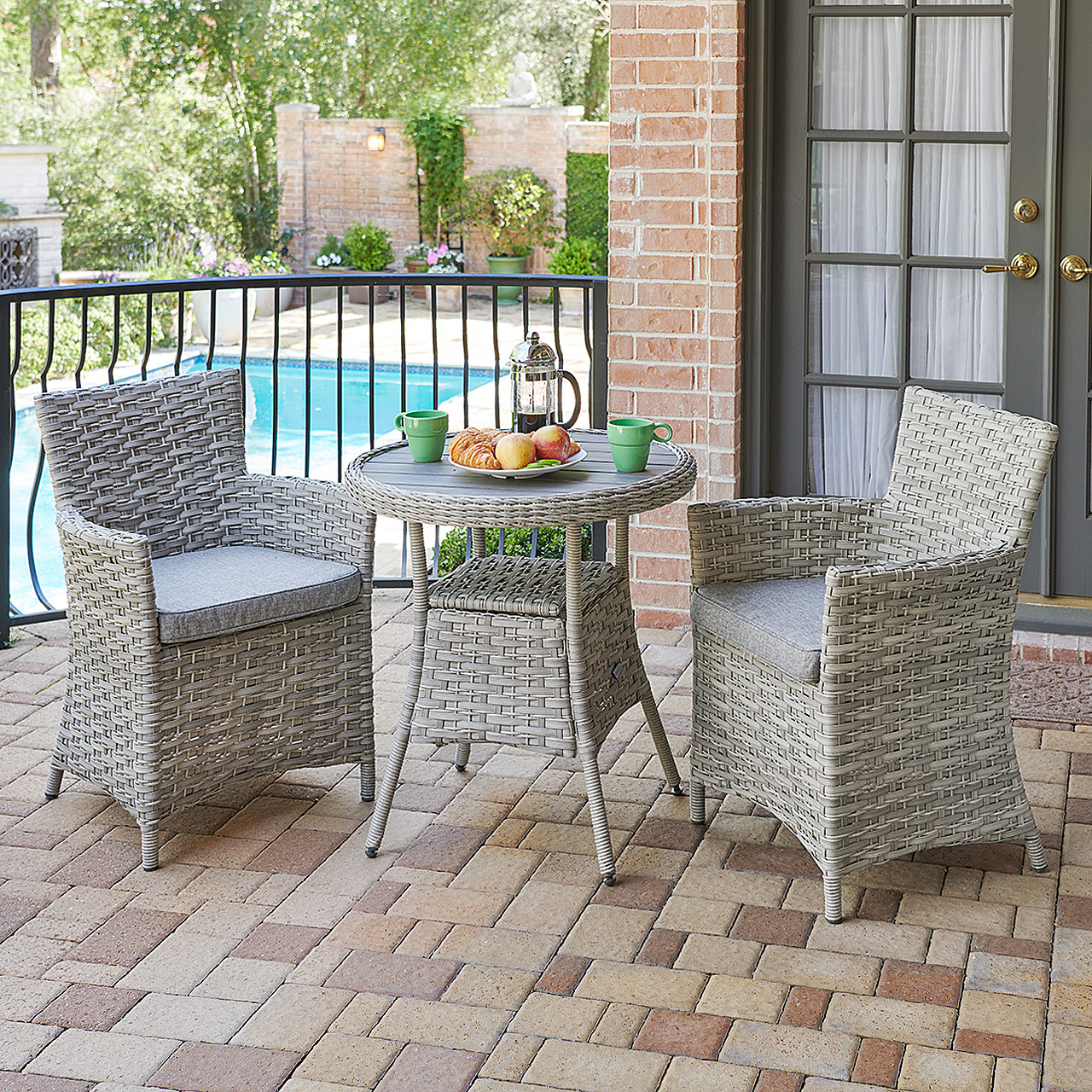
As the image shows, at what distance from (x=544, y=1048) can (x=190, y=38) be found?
60.0 feet

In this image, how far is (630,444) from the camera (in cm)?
281

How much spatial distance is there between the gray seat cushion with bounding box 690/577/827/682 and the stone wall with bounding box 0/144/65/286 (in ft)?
40.1

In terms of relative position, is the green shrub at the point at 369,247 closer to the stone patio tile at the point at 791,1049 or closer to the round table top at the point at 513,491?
the round table top at the point at 513,491

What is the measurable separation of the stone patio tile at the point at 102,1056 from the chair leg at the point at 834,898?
44.2 inches

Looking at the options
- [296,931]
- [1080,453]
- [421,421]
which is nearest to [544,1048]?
[296,931]

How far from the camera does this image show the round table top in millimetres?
2605

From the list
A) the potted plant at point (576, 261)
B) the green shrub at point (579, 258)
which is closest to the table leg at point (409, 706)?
the potted plant at point (576, 261)

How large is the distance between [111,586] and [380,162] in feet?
48.4

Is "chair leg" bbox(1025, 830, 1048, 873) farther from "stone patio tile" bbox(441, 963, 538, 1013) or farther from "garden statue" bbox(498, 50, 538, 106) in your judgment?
"garden statue" bbox(498, 50, 538, 106)

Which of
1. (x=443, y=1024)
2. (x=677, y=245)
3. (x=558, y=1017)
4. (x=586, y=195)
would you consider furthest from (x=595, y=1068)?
(x=586, y=195)

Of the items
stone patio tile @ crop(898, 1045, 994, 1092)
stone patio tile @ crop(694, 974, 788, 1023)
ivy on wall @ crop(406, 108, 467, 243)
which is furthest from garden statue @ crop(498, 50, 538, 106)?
stone patio tile @ crop(898, 1045, 994, 1092)

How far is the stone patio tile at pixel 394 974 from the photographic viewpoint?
2365mm

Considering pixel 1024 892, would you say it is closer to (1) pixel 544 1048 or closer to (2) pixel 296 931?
(1) pixel 544 1048

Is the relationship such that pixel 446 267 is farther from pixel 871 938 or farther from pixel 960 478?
pixel 871 938
